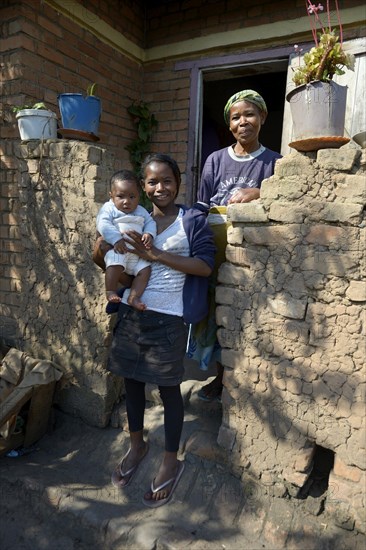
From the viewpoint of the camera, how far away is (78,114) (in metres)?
2.94

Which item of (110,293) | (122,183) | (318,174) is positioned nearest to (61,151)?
(122,183)

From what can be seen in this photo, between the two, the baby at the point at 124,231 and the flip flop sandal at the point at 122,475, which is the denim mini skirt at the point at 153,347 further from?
the flip flop sandal at the point at 122,475

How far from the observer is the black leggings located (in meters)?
2.30

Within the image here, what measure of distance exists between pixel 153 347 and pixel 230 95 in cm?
498

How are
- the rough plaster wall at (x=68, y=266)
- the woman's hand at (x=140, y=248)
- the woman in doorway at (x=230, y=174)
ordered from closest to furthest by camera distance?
the woman's hand at (x=140, y=248)
the woman in doorway at (x=230, y=174)
the rough plaster wall at (x=68, y=266)

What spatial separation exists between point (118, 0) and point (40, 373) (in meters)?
3.87

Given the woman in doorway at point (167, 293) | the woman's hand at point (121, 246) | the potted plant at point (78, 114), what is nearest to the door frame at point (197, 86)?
the potted plant at point (78, 114)

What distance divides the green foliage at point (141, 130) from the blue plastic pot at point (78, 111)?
1.59m

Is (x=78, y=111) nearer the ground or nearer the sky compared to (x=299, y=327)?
nearer the sky

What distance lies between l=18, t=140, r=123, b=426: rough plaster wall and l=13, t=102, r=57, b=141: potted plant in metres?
0.08

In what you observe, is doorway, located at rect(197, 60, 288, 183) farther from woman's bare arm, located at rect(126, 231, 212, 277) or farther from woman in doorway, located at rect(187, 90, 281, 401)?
woman's bare arm, located at rect(126, 231, 212, 277)

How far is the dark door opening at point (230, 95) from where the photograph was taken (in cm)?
434

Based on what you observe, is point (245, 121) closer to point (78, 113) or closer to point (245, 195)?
point (245, 195)

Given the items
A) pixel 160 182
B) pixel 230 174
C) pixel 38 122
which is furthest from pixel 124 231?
pixel 38 122
